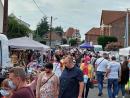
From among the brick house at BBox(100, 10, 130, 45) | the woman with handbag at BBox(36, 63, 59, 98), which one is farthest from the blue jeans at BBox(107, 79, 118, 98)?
the brick house at BBox(100, 10, 130, 45)

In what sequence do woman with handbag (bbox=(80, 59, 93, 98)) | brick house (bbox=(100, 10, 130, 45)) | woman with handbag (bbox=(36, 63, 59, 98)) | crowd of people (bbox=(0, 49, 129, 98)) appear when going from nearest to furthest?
crowd of people (bbox=(0, 49, 129, 98))
woman with handbag (bbox=(36, 63, 59, 98))
woman with handbag (bbox=(80, 59, 93, 98))
brick house (bbox=(100, 10, 130, 45))

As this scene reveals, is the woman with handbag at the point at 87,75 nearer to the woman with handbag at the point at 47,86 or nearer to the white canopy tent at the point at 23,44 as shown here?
the woman with handbag at the point at 47,86

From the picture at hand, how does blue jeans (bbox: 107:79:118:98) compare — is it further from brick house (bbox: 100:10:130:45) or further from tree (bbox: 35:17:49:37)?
tree (bbox: 35:17:49:37)

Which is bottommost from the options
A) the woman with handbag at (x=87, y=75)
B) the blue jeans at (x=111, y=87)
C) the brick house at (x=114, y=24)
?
the blue jeans at (x=111, y=87)

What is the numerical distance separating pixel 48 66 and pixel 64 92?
2.53 ft

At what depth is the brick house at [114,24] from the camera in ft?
365

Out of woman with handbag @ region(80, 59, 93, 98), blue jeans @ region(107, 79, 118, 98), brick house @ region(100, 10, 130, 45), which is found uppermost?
brick house @ region(100, 10, 130, 45)

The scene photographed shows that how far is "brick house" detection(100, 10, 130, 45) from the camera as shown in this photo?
111 m

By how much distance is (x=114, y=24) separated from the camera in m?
115

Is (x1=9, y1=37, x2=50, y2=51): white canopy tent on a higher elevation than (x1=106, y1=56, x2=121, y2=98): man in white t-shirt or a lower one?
higher

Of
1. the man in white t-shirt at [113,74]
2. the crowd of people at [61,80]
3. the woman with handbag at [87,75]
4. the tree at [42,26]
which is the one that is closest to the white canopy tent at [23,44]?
the crowd of people at [61,80]

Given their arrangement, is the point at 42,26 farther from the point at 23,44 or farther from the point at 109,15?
the point at 23,44

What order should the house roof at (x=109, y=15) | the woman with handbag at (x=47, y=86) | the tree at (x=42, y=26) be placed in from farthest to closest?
the tree at (x=42, y=26)
the house roof at (x=109, y=15)
the woman with handbag at (x=47, y=86)

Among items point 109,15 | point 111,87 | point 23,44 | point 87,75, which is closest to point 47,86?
point 87,75
